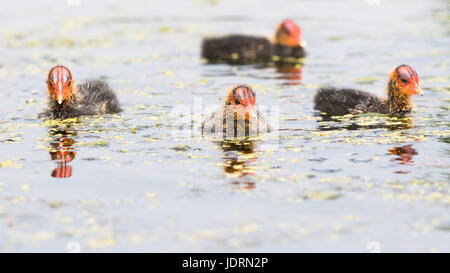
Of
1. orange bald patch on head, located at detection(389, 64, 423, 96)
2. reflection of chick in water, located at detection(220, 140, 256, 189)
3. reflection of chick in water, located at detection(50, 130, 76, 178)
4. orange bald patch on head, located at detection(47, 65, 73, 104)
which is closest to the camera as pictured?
reflection of chick in water, located at detection(220, 140, 256, 189)

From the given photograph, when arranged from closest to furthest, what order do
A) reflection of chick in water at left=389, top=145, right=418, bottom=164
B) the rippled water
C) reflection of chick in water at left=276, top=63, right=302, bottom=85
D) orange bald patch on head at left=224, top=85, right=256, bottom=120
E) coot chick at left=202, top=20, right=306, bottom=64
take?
the rippled water, reflection of chick in water at left=389, top=145, right=418, bottom=164, orange bald patch on head at left=224, top=85, right=256, bottom=120, reflection of chick in water at left=276, top=63, right=302, bottom=85, coot chick at left=202, top=20, right=306, bottom=64

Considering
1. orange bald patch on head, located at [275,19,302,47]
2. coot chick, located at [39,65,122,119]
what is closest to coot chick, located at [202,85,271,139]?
coot chick, located at [39,65,122,119]

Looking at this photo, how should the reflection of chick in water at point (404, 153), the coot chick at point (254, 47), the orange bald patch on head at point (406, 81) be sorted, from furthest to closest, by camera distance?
the coot chick at point (254, 47), the orange bald patch on head at point (406, 81), the reflection of chick in water at point (404, 153)

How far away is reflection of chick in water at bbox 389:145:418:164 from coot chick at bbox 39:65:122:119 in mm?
4001

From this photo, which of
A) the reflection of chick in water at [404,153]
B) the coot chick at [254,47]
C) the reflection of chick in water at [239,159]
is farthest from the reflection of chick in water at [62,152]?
the coot chick at [254,47]

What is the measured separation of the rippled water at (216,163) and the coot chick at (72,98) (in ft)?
0.63

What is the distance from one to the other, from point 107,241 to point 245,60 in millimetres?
9650

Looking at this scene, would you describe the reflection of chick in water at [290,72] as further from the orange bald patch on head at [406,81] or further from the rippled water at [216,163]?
the orange bald patch on head at [406,81]

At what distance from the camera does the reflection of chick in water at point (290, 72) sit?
43.5 feet

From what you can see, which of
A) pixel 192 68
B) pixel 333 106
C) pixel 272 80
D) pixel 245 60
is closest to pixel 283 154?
pixel 333 106

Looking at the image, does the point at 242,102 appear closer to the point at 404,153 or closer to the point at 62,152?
the point at 404,153

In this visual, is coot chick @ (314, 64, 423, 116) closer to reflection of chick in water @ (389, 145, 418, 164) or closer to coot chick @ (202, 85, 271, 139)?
coot chick @ (202, 85, 271, 139)

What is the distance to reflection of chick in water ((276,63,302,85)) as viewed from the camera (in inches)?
523

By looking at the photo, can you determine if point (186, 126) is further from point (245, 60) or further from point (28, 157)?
point (245, 60)
